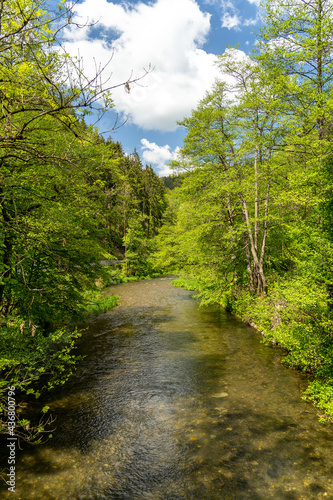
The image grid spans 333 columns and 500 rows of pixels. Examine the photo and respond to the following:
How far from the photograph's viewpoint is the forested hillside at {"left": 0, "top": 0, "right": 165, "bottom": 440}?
2.86 m

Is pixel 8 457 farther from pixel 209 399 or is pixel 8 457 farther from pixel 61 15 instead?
pixel 61 15

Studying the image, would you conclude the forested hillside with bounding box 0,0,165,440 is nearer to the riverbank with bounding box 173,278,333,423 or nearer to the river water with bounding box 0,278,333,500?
the river water with bounding box 0,278,333,500

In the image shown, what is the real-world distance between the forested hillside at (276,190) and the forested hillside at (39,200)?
609 centimetres

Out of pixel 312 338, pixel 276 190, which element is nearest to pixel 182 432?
pixel 312 338

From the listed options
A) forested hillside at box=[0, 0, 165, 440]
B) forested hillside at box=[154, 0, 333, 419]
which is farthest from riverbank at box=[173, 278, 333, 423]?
forested hillside at box=[0, 0, 165, 440]

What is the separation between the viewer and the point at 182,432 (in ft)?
19.5

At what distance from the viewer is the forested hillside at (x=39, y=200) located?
113 inches

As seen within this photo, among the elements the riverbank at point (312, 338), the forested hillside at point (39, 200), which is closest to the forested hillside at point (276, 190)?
the riverbank at point (312, 338)

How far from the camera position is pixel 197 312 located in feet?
55.1

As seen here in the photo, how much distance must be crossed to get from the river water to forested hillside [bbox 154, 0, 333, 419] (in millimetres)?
1142

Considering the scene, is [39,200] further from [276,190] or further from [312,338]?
[276,190]

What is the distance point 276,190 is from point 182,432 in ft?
34.0

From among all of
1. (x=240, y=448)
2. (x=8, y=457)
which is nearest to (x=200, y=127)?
(x=240, y=448)

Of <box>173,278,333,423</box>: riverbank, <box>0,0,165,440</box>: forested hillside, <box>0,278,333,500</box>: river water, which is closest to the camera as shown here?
<box>0,0,165,440</box>: forested hillside
